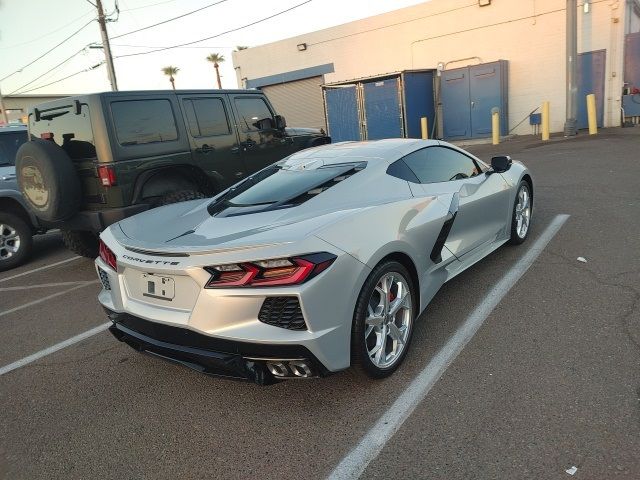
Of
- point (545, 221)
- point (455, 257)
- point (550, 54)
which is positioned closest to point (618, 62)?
point (550, 54)

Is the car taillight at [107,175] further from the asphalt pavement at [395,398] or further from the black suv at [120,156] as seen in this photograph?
the asphalt pavement at [395,398]

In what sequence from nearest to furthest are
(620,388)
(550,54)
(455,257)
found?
(620,388)
(455,257)
(550,54)

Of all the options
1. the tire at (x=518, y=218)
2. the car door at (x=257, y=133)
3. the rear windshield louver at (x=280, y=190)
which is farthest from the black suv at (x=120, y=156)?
the tire at (x=518, y=218)

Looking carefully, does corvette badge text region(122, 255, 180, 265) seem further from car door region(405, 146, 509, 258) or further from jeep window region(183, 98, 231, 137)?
jeep window region(183, 98, 231, 137)

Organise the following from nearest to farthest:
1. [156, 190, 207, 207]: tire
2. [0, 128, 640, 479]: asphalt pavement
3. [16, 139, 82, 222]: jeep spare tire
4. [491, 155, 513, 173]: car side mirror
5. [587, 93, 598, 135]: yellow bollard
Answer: [0, 128, 640, 479]: asphalt pavement
[491, 155, 513, 173]: car side mirror
[16, 139, 82, 222]: jeep spare tire
[156, 190, 207, 207]: tire
[587, 93, 598, 135]: yellow bollard

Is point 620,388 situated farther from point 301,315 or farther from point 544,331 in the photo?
point 301,315

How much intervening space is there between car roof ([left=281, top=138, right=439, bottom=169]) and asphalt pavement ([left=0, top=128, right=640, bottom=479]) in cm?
127

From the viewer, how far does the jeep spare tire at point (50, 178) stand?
209 inches

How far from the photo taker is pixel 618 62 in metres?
15.6

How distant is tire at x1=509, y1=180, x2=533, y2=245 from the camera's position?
16.8 feet

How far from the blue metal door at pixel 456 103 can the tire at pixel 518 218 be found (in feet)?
44.1

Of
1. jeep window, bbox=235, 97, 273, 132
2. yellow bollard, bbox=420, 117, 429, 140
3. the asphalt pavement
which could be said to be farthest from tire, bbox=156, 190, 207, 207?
yellow bollard, bbox=420, 117, 429, 140

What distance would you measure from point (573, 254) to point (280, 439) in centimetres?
366

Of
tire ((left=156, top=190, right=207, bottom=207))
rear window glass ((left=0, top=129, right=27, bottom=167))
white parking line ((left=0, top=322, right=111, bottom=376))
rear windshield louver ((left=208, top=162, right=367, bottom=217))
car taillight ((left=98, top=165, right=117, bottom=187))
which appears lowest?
white parking line ((left=0, top=322, right=111, bottom=376))
